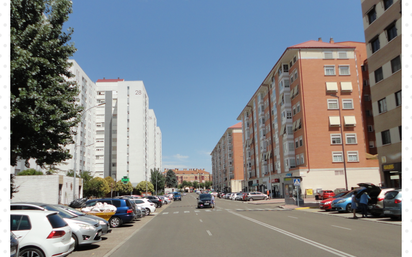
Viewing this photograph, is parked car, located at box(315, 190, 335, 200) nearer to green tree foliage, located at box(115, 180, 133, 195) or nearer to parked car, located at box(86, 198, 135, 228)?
parked car, located at box(86, 198, 135, 228)

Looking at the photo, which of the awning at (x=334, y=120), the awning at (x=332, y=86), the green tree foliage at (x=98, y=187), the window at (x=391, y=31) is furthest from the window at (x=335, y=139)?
the green tree foliage at (x=98, y=187)

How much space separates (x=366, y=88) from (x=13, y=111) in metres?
53.0

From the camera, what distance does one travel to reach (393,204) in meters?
17.0

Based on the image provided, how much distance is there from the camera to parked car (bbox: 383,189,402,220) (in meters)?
16.7

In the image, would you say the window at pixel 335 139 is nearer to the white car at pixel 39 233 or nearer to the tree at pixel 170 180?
the white car at pixel 39 233

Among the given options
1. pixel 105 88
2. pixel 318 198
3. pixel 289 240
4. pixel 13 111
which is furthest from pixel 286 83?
pixel 105 88

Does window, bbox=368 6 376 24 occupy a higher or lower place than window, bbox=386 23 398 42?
higher

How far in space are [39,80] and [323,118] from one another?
148 ft

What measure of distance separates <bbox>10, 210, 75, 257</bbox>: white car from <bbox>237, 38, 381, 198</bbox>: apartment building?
134ft

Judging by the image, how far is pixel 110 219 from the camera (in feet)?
62.1

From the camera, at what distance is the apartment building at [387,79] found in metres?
27.7

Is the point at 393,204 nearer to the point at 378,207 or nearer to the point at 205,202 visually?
the point at 378,207

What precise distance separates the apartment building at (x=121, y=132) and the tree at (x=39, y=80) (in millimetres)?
79027

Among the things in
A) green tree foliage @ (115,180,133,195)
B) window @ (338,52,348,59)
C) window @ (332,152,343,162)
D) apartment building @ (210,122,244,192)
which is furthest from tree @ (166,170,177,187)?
window @ (338,52,348,59)
